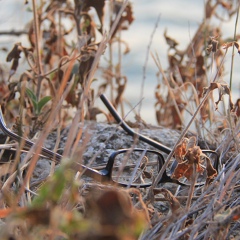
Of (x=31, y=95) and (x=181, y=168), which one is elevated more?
A: (x=181, y=168)

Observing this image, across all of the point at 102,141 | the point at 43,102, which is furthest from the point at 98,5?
the point at 102,141

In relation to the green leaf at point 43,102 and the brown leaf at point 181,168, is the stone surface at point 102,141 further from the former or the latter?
the brown leaf at point 181,168

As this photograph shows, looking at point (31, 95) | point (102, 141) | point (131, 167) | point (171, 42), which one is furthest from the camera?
point (171, 42)

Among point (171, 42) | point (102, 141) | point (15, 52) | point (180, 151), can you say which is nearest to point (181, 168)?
point (180, 151)

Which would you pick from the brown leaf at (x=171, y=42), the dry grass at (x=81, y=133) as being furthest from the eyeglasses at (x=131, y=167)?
the brown leaf at (x=171, y=42)

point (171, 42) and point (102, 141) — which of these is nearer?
point (102, 141)

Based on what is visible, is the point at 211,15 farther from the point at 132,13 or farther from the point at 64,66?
the point at 64,66

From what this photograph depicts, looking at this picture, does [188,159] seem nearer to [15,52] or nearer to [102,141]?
[102,141]

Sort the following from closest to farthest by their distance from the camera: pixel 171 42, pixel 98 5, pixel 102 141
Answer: pixel 102 141 < pixel 98 5 < pixel 171 42

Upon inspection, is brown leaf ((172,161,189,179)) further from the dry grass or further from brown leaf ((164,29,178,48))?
brown leaf ((164,29,178,48))

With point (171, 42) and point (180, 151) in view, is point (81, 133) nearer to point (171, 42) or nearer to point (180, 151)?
point (180, 151)

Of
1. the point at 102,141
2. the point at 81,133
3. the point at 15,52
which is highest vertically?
the point at 81,133

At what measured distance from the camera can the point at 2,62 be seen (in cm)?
256

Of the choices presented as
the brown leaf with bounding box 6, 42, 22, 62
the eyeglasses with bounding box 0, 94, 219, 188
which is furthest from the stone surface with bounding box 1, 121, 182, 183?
the brown leaf with bounding box 6, 42, 22, 62
